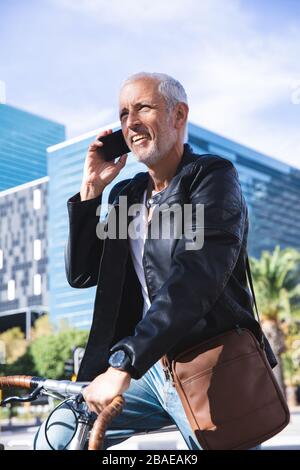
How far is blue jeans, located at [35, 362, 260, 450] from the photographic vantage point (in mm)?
1696

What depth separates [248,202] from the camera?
80625 mm

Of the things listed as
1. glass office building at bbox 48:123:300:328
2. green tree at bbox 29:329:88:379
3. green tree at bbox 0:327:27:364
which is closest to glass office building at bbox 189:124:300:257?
glass office building at bbox 48:123:300:328

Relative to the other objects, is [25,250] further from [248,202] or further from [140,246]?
[140,246]

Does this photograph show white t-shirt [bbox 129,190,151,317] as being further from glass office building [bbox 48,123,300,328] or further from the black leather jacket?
glass office building [bbox 48,123,300,328]

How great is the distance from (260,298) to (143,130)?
1047 inches

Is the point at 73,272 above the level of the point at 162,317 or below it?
above

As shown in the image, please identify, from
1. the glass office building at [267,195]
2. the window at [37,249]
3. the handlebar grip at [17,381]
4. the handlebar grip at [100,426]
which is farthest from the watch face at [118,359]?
the glass office building at [267,195]

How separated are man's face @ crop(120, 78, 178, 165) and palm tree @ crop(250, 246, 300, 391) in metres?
25.8

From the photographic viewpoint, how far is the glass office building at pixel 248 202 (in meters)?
61.1

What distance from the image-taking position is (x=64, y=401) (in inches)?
69.5

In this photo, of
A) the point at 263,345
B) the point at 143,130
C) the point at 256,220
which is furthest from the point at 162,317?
the point at 256,220

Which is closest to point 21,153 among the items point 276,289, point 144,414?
→ point 144,414

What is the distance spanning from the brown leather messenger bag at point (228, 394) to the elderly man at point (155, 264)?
0.15 ft

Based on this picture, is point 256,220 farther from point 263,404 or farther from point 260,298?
point 263,404
